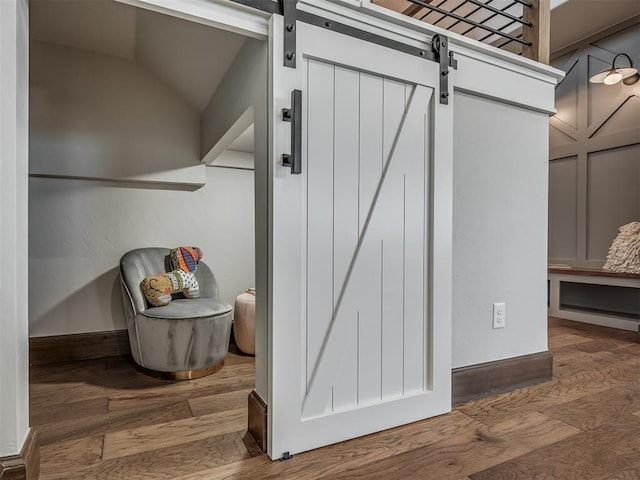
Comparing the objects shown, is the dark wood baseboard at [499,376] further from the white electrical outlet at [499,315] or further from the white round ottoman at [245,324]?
the white round ottoman at [245,324]

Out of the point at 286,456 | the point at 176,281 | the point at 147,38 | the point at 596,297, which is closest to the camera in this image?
the point at 286,456

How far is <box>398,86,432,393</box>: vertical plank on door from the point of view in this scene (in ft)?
5.57

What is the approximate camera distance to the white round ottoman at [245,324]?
2723mm

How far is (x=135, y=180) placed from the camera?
9.03ft

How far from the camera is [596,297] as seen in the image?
13.3ft

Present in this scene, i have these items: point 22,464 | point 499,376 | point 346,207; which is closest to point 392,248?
point 346,207

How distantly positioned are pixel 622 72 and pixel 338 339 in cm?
397

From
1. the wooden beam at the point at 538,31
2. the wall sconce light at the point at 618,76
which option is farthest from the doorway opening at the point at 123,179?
the wall sconce light at the point at 618,76

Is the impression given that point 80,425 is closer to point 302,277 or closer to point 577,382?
point 302,277

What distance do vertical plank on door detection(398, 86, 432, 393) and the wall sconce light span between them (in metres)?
3.02

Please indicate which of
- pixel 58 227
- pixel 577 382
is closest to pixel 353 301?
pixel 577 382

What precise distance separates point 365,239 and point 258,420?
0.82 metres

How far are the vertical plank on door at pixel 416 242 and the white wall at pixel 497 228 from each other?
238 millimetres

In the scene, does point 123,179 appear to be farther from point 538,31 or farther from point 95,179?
point 538,31
